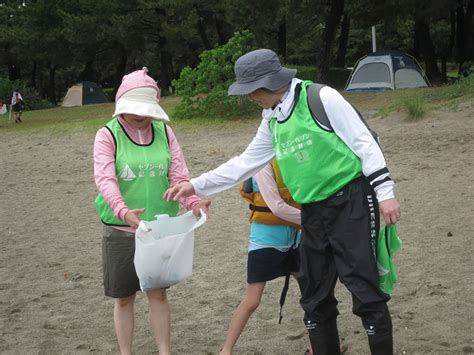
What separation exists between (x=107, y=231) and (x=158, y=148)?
0.49 meters

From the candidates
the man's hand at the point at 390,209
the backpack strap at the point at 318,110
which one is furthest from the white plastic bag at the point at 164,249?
the man's hand at the point at 390,209

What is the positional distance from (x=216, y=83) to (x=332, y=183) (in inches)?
600

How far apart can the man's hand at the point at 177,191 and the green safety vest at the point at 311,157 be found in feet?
1.92

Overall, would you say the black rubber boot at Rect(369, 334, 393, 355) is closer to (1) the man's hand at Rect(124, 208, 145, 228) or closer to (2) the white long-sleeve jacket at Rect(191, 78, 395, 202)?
(2) the white long-sleeve jacket at Rect(191, 78, 395, 202)

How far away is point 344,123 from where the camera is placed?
292cm

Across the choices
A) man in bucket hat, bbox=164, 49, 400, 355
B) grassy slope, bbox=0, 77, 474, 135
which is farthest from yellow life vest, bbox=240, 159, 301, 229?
grassy slope, bbox=0, 77, 474, 135

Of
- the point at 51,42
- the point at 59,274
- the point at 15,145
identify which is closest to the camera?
the point at 59,274

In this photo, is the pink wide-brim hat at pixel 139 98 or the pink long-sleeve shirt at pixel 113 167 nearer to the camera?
the pink long-sleeve shirt at pixel 113 167

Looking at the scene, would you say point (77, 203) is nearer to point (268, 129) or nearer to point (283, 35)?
point (268, 129)

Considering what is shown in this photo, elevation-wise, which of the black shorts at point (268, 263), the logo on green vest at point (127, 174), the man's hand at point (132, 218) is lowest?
the black shorts at point (268, 263)

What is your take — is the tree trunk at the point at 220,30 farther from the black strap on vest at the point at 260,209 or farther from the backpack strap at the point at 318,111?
the backpack strap at the point at 318,111

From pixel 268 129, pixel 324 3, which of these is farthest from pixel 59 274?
pixel 324 3

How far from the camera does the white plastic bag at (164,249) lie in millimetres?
3205

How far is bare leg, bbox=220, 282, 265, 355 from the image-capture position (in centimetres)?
365
